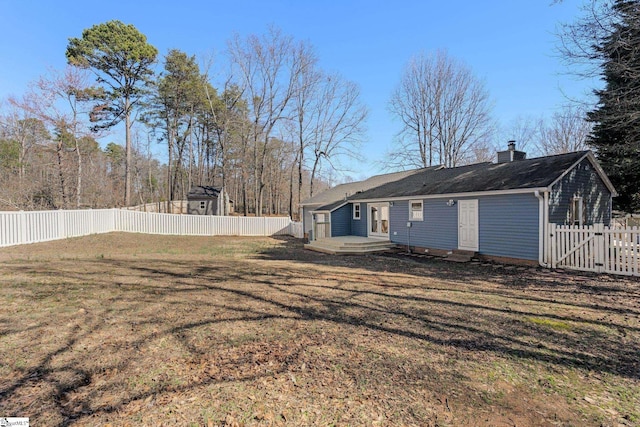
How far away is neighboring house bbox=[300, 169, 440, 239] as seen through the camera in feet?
54.1

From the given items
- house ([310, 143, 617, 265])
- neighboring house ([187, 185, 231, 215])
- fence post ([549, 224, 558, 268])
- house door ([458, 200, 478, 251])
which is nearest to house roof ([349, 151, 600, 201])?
house ([310, 143, 617, 265])

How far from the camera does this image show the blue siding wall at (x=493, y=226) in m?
9.38

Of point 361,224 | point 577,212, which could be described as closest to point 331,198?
point 361,224

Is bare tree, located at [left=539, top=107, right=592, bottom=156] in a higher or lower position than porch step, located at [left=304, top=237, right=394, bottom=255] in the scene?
higher

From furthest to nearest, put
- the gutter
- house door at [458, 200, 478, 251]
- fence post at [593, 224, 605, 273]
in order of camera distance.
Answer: house door at [458, 200, 478, 251]
the gutter
fence post at [593, 224, 605, 273]

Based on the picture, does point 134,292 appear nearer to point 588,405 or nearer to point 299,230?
point 588,405

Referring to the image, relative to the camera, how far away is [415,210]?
13.3m

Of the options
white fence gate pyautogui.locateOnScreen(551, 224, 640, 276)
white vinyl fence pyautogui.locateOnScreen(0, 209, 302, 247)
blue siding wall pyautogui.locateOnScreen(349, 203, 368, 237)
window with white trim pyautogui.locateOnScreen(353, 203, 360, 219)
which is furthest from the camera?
window with white trim pyautogui.locateOnScreen(353, 203, 360, 219)

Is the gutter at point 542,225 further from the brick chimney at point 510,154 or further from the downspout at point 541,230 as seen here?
the brick chimney at point 510,154

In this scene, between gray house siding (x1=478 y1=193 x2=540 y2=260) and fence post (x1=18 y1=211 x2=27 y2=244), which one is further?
fence post (x1=18 y1=211 x2=27 y2=244)

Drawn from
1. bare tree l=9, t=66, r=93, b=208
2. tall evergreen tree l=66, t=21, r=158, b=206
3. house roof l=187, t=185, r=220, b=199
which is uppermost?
tall evergreen tree l=66, t=21, r=158, b=206

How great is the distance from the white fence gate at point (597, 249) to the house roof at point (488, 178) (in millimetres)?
1569

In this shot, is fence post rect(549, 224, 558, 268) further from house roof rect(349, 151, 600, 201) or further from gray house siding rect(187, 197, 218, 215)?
gray house siding rect(187, 197, 218, 215)

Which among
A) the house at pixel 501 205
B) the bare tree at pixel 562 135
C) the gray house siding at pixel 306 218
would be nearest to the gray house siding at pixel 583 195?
the house at pixel 501 205
